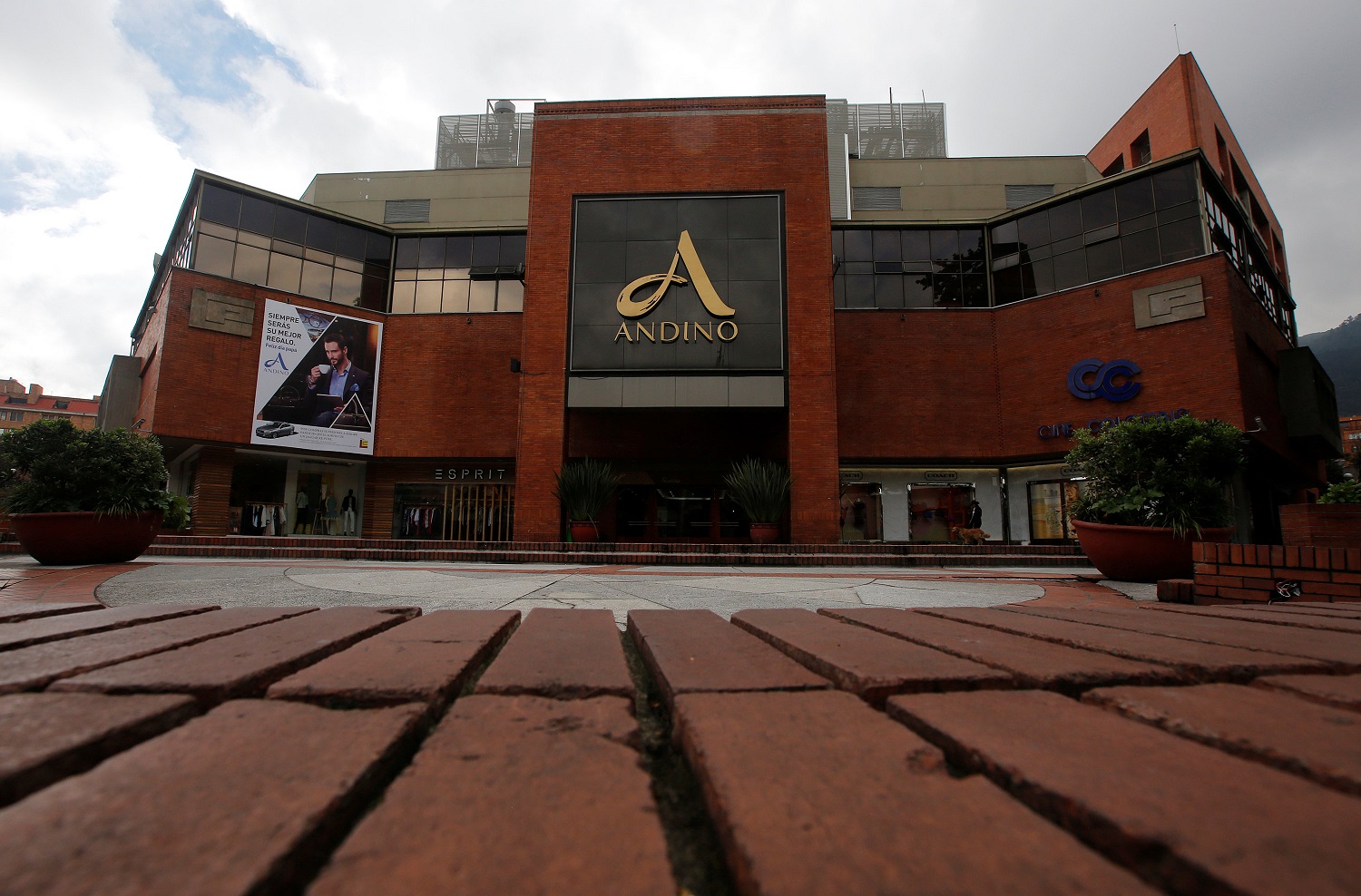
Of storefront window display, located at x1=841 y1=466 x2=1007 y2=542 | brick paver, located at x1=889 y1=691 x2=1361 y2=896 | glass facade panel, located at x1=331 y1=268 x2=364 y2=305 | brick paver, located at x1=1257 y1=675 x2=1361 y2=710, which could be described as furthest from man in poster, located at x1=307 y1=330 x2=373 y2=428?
brick paver, located at x1=1257 y1=675 x2=1361 y2=710

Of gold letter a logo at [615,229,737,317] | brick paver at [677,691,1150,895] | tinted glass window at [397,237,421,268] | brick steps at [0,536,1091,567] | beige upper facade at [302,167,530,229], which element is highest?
beige upper facade at [302,167,530,229]

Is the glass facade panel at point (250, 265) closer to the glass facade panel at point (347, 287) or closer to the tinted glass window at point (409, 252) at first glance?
the glass facade panel at point (347, 287)

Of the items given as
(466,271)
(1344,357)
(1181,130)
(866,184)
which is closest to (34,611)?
(466,271)

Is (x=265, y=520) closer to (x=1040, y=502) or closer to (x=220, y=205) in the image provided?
(x=220, y=205)

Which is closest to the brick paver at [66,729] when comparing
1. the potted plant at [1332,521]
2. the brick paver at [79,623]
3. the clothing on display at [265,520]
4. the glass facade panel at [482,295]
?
the brick paver at [79,623]

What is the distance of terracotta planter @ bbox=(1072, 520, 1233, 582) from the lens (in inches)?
204

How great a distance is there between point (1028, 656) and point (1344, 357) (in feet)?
521

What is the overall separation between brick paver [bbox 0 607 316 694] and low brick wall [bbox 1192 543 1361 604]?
3.99 m

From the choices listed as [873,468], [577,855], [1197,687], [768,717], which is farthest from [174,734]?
[873,468]

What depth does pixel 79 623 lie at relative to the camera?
143 cm

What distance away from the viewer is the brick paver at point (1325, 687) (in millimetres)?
838

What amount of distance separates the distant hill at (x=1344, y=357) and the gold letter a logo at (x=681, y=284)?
303ft

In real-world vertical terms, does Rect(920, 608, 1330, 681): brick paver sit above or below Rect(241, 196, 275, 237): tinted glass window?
below

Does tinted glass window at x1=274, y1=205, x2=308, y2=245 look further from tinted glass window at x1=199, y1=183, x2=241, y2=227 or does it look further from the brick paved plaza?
the brick paved plaza
